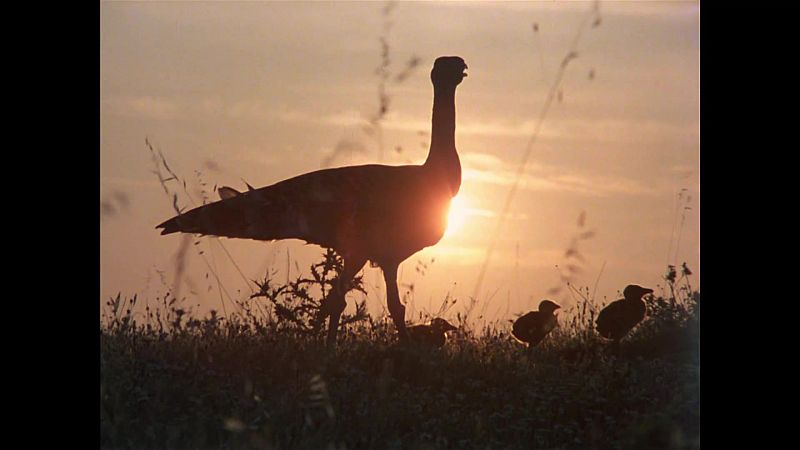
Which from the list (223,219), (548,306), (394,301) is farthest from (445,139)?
(223,219)

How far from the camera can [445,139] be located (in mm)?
11758

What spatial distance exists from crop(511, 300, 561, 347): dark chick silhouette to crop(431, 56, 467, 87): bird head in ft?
8.03

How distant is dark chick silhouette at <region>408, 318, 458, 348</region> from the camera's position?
36.3 ft

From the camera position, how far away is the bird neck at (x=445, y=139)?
1150 cm

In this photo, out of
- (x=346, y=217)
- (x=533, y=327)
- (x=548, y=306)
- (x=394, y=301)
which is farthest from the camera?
(x=548, y=306)

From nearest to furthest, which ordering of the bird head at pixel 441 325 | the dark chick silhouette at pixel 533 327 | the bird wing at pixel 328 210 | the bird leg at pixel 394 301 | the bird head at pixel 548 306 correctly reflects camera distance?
1. the bird wing at pixel 328 210
2. the bird leg at pixel 394 301
3. the bird head at pixel 441 325
4. the dark chick silhouette at pixel 533 327
5. the bird head at pixel 548 306

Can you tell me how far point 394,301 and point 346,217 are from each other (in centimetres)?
91

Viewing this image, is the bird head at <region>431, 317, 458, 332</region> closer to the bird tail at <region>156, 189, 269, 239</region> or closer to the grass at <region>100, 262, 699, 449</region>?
the grass at <region>100, 262, 699, 449</region>

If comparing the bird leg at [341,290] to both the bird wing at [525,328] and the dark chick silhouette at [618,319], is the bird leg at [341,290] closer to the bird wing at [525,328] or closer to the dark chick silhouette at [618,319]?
the bird wing at [525,328]

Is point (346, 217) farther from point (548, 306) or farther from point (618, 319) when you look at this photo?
point (618, 319)

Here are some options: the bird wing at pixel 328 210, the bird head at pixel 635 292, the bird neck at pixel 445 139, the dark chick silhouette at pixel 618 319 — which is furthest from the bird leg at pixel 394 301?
the bird head at pixel 635 292

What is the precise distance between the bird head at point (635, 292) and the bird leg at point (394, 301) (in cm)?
237
